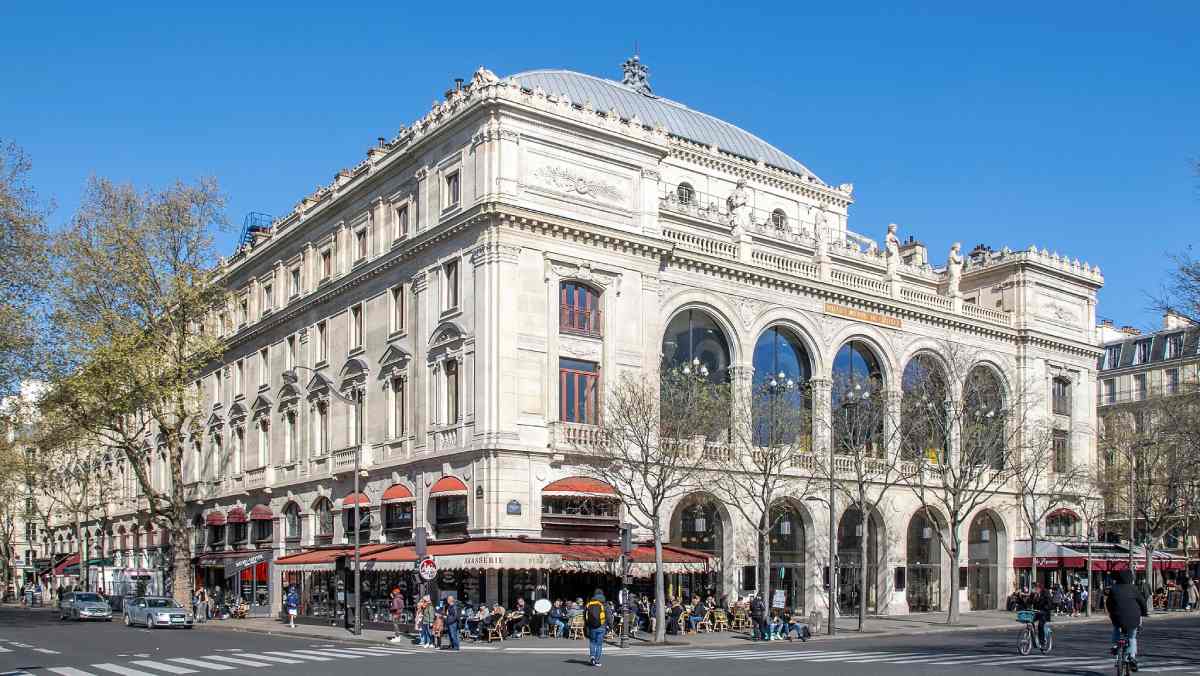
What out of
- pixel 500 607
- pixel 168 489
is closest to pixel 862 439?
pixel 500 607

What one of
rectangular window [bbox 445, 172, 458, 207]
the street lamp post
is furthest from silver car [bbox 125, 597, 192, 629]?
rectangular window [bbox 445, 172, 458, 207]

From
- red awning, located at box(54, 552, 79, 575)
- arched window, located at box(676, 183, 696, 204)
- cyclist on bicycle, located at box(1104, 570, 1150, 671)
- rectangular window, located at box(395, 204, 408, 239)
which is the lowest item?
red awning, located at box(54, 552, 79, 575)

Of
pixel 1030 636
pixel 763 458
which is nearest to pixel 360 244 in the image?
pixel 763 458

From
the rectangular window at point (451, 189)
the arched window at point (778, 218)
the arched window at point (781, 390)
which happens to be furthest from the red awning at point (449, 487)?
the arched window at point (778, 218)

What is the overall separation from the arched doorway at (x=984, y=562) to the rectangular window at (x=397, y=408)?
3039 centimetres

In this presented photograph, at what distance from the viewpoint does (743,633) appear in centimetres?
4444

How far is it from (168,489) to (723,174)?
4045 centimetres

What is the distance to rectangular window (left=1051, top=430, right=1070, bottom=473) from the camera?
67438 mm

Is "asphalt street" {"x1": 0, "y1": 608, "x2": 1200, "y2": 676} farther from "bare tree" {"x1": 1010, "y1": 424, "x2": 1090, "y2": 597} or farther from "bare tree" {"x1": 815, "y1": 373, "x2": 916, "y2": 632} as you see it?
"bare tree" {"x1": 1010, "y1": 424, "x2": 1090, "y2": 597}

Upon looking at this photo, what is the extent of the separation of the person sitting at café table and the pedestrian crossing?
12058mm

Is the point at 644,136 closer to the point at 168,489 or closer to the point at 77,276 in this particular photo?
the point at 77,276

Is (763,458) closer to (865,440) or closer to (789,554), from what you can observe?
(789,554)

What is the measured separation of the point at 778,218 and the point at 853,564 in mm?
19854

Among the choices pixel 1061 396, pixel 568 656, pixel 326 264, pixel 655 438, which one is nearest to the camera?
pixel 568 656
